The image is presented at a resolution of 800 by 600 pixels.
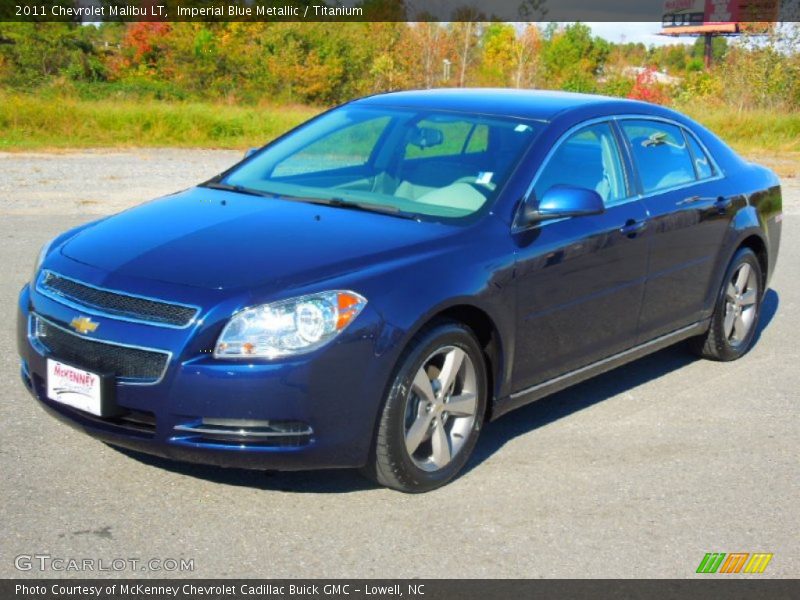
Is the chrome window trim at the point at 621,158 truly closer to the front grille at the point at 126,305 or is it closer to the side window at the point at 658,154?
the side window at the point at 658,154

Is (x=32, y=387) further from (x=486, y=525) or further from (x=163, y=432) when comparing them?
(x=486, y=525)

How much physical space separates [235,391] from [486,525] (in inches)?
43.7

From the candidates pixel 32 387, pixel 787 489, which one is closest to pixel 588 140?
pixel 787 489

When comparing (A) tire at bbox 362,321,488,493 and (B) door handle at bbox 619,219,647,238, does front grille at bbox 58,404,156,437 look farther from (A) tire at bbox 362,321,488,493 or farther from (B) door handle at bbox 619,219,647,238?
(B) door handle at bbox 619,219,647,238

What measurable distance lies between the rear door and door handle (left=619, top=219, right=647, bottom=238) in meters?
0.12

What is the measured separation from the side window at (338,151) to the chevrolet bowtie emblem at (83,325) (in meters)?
1.74

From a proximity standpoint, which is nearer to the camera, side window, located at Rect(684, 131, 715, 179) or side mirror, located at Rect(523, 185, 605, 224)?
side mirror, located at Rect(523, 185, 605, 224)

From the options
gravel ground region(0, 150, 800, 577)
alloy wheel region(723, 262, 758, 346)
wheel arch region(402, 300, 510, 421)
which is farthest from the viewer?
alloy wheel region(723, 262, 758, 346)

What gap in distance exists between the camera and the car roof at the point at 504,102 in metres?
5.76

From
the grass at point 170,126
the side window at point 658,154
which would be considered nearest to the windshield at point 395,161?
the side window at point 658,154

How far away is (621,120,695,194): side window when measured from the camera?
6.06 meters

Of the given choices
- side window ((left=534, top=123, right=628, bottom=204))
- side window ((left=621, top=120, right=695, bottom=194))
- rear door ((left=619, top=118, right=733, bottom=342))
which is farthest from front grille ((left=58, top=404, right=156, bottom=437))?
side window ((left=621, top=120, right=695, bottom=194))

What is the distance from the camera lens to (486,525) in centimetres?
442

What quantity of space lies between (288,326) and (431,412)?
80 cm
